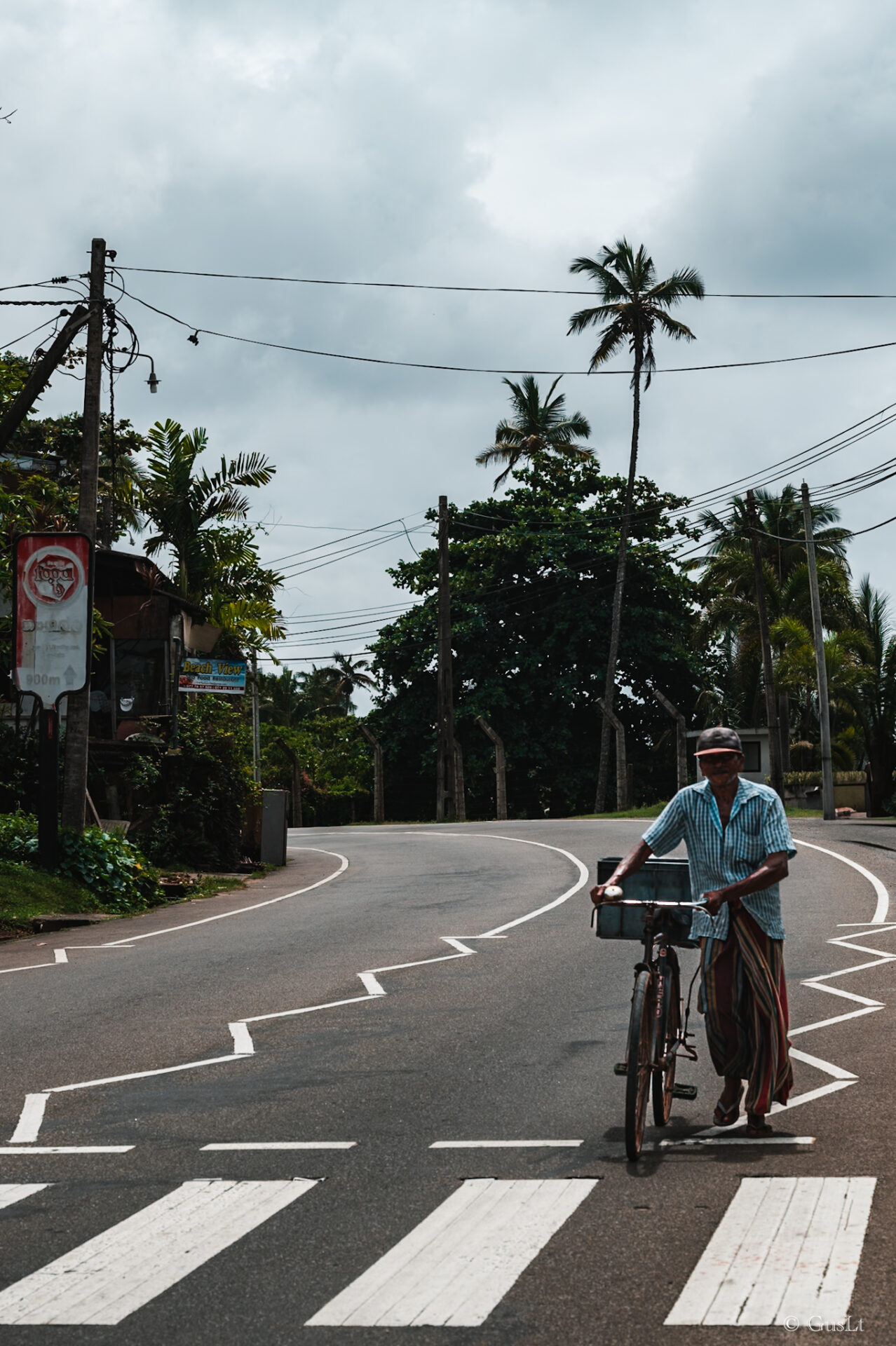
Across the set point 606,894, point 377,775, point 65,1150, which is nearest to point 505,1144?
point 606,894

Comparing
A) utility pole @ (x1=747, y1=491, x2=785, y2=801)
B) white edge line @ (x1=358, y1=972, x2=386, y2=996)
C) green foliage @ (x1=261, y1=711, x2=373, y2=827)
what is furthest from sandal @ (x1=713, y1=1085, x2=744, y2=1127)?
green foliage @ (x1=261, y1=711, x2=373, y2=827)

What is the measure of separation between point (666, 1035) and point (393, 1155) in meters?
1.31

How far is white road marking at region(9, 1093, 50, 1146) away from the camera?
267 inches

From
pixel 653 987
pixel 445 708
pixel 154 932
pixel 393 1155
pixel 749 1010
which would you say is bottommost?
pixel 154 932

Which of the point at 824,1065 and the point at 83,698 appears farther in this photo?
→ the point at 83,698

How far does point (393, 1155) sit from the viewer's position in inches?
245

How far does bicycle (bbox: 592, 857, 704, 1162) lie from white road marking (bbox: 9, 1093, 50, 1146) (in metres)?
2.75

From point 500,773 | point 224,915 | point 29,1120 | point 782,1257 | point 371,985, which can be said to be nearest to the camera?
point 782,1257

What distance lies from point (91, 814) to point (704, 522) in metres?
34.3

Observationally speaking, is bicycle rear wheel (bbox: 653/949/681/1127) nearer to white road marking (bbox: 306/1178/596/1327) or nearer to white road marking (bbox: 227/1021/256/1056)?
white road marking (bbox: 306/1178/596/1327)

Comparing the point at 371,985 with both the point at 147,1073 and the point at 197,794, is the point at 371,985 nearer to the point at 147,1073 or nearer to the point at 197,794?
the point at 147,1073

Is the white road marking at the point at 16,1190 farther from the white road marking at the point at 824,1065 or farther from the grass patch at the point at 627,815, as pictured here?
the grass patch at the point at 627,815

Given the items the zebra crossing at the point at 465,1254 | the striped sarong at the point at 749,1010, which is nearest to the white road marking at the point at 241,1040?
the zebra crossing at the point at 465,1254

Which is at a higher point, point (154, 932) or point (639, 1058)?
point (639, 1058)
